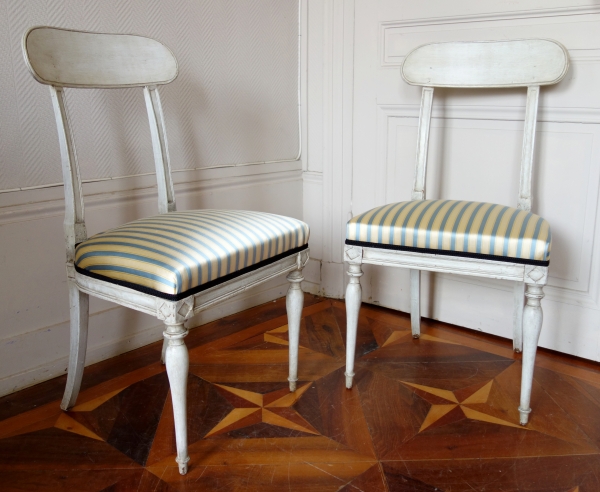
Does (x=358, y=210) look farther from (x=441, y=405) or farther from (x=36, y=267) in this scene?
(x=36, y=267)

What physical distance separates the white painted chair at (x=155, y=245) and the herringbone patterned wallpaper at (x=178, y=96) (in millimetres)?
254

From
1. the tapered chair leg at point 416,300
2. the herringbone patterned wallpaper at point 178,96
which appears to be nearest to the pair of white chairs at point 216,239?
the herringbone patterned wallpaper at point 178,96

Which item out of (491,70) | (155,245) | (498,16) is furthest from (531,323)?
(498,16)

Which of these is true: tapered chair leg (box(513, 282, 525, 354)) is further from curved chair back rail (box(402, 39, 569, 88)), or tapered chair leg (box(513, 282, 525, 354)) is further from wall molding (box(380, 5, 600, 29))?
wall molding (box(380, 5, 600, 29))

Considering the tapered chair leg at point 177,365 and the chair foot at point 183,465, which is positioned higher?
the tapered chair leg at point 177,365

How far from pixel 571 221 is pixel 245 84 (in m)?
1.17

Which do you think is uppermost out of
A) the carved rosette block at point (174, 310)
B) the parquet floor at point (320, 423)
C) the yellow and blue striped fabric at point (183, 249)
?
the yellow and blue striped fabric at point (183, 249)

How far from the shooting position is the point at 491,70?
A: 67.7 inches

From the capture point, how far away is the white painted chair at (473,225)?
1392 mm

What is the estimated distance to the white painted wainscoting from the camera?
5.77 feet

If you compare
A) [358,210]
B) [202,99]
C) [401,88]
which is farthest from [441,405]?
[202,99]

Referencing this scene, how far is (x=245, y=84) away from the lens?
213cm

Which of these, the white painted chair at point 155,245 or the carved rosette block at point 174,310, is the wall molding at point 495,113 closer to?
the white painted chair at point 155,245

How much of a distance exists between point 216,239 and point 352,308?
18.7 inches
